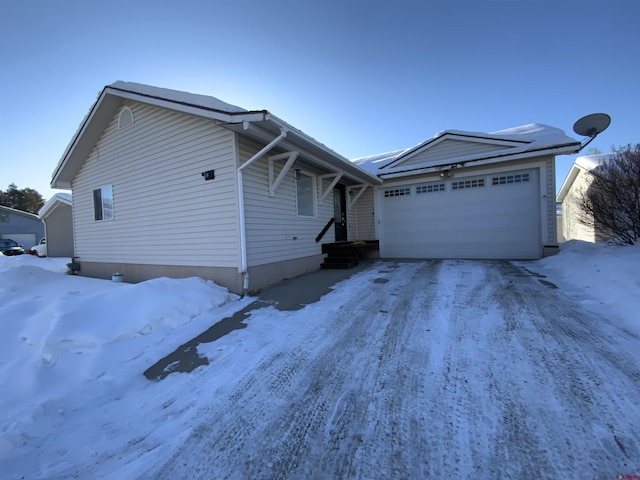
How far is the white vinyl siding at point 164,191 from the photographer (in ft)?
17.6

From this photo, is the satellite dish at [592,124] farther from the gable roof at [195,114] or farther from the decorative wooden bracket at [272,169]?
the decorative wooden bracket at [272,169]

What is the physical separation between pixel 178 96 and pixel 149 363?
5189 millimetres

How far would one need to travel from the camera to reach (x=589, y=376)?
7.09 feet

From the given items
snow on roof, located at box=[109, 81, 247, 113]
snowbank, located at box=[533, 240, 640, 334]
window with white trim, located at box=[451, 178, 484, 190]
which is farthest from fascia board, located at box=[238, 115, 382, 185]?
snowbank, located at box=[533, 240, 640, 334]

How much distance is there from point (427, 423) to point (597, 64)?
403 inches

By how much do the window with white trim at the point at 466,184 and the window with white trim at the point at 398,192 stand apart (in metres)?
1.42

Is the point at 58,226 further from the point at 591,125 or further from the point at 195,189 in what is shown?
the point at 591,125

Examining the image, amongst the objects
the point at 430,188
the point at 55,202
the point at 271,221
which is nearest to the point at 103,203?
the point at 271,221

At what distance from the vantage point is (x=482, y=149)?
824 centimetres

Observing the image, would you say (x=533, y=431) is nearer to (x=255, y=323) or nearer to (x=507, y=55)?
(x=255, y=323)

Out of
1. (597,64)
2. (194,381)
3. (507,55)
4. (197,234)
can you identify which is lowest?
(194,381)

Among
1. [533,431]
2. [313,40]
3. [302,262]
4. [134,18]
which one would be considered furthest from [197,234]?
[313,40]

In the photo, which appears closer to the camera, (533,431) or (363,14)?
(533,431)

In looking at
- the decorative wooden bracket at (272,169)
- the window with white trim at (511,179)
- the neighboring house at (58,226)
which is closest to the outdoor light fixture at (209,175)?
the decorative wooden bracket at (272,169)
